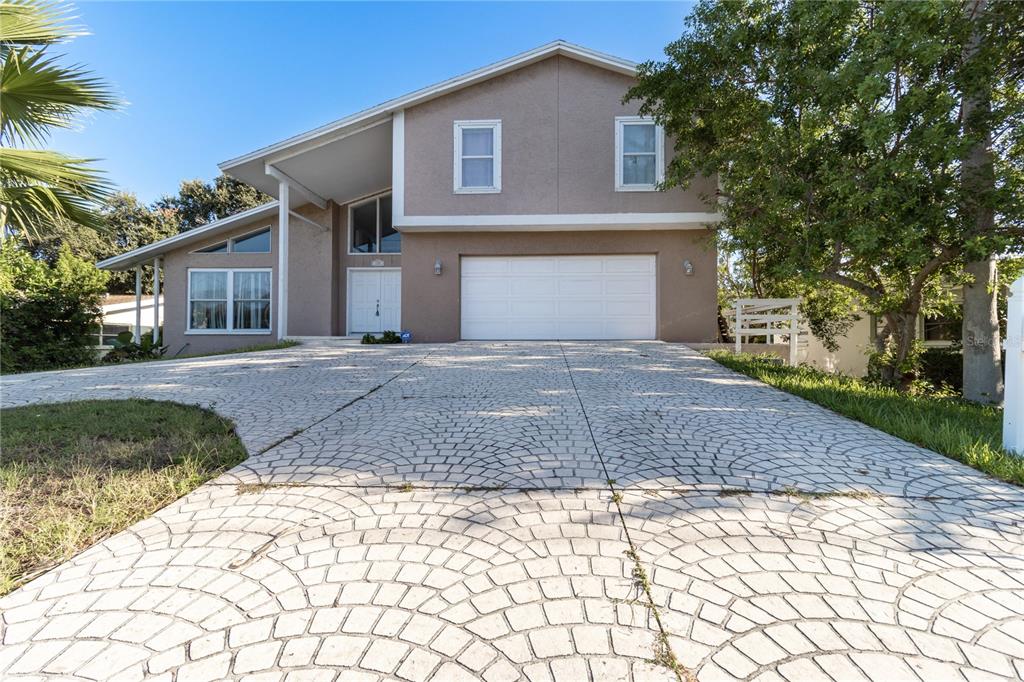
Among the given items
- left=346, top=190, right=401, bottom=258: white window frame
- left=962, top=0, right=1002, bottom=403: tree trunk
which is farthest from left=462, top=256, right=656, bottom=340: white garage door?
left=962, top=0, right=1002, bottom=403: tree trunk

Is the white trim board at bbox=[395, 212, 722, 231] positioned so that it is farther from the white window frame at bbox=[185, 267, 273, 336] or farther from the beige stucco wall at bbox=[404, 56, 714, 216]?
the white window frame at bbox=[185, 267, 273, 336]

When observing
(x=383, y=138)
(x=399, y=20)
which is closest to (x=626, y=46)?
(x=399, y=20)

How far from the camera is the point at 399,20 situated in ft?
36.4

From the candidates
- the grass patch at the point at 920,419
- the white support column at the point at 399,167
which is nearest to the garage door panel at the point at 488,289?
the white support column at the point at 399,167

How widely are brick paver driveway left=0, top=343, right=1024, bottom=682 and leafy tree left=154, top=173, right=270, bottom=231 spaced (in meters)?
33.2

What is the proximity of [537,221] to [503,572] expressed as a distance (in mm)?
9679

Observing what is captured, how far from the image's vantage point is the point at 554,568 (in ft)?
6.02

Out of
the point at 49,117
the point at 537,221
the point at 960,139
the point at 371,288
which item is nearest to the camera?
the point at 49,117

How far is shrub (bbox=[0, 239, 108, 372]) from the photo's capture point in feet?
32.4

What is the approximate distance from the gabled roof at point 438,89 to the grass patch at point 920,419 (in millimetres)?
8203

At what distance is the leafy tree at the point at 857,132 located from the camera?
5715 millimetres

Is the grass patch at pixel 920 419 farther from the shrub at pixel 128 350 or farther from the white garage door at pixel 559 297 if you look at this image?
the shrub at pixel 128 350

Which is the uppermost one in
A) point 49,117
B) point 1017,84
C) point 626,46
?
point 626,46

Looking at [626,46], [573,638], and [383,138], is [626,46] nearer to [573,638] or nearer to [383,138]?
[383,138]
